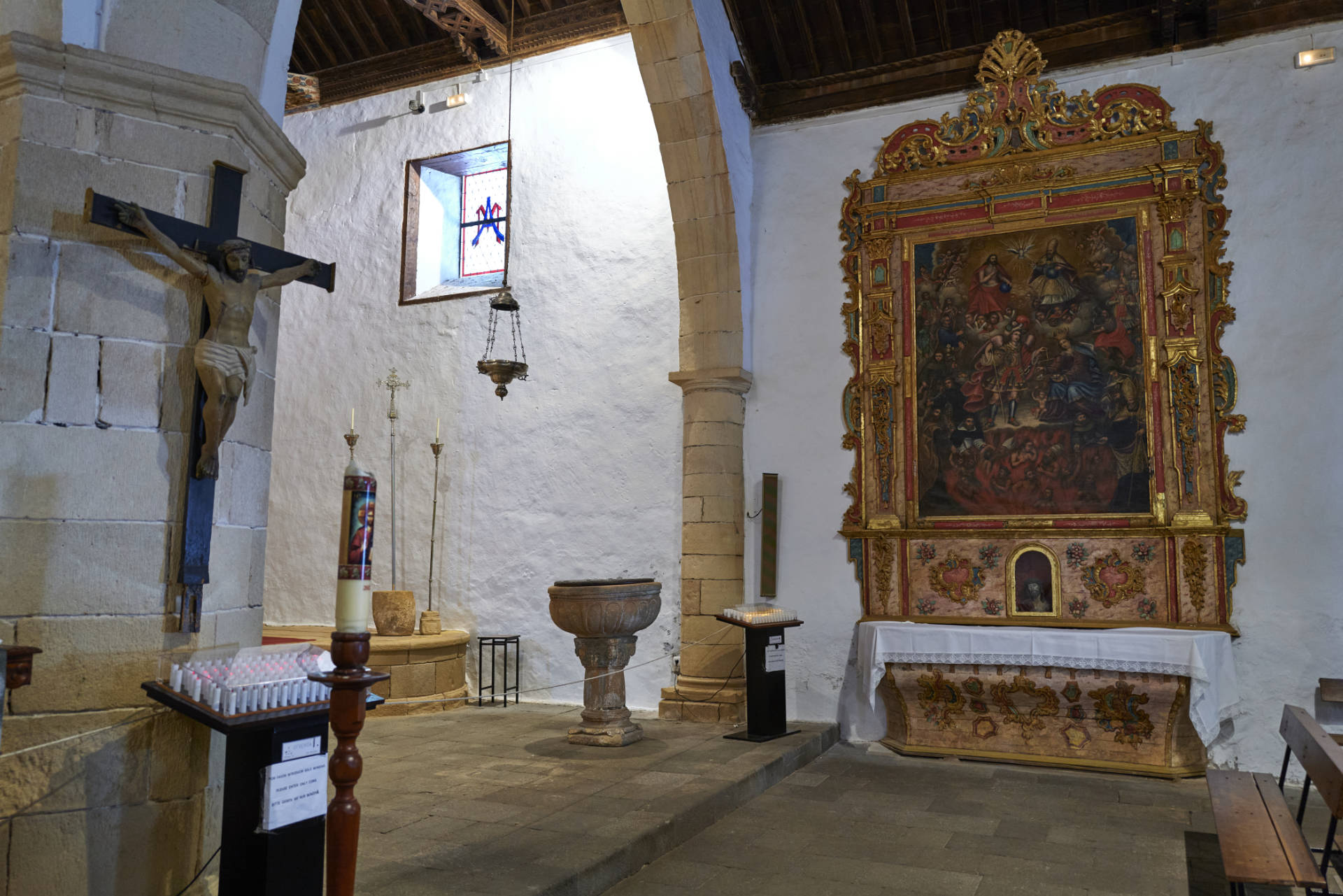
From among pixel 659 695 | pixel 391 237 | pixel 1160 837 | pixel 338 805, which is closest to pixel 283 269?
pixel 338 805

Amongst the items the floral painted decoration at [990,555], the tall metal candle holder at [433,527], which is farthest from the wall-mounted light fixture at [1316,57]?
the tall metal candle holder at [433,527]

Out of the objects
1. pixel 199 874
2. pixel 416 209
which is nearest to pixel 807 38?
pixel 416 209

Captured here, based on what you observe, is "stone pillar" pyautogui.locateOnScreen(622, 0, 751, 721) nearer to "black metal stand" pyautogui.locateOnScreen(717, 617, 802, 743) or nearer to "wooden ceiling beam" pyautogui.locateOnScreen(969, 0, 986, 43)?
"black metal stand" pyautogui.locateOnScreen(717, 617, 802, 743)

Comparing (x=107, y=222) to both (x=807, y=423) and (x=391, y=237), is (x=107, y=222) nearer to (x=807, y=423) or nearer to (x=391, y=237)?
(x=807, y=423)

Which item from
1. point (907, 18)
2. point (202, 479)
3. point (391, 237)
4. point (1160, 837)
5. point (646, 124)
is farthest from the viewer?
point (391, 237)

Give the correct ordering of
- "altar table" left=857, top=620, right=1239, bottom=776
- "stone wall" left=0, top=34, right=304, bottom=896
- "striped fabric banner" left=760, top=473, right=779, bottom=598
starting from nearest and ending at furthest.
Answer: "stone wall" left=0, top=34, right=304, bottom=896
"altar table" left=857, top=620, right=1239, bottom=776
"striped fabric banner" left=760, top=473, right=779, bottom=598

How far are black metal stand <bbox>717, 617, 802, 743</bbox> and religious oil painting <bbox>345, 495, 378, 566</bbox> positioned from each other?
13.8ft

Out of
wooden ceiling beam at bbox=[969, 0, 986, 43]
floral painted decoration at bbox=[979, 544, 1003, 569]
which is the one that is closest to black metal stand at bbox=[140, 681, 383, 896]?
floral painted decoration at bbox=[979, 544, 1003, 569]

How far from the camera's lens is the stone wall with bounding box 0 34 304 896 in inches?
115

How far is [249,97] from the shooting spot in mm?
3391

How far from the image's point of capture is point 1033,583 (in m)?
6.63

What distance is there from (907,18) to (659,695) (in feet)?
17.7

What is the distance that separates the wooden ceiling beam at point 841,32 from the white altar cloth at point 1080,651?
423cm

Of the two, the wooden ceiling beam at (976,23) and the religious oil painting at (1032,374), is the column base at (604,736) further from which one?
the wooden ceiling beam at (976,23)
